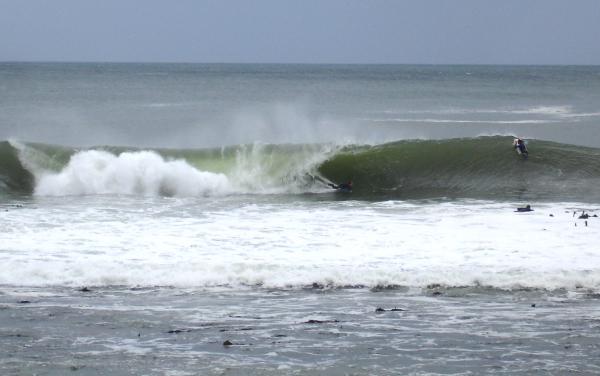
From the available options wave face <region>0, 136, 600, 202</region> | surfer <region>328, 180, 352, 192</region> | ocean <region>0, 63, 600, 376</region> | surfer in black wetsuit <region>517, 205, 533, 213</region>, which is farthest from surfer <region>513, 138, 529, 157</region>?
surfer in black wetsuit <region>517, 205, 533, 213</region>

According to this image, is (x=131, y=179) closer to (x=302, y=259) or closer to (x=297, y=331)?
(x=302, y=259)

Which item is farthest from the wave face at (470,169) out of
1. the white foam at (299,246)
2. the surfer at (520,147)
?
the white foam at (299,246)

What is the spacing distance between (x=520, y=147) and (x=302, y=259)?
40.8 feet

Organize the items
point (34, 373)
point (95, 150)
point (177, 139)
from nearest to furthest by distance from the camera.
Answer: point (34, 373) → point (95, 150) → point (177, 139)

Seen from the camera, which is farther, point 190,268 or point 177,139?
point 177,139

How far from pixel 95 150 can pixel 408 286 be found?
14577 mm

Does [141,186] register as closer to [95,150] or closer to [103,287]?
[95,150]

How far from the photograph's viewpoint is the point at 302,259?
13656 mm

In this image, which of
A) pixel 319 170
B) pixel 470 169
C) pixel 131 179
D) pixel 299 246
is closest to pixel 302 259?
pixel 299 246

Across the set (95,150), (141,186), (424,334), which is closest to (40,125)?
(95,150)

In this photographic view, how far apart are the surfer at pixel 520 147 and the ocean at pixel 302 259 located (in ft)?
1.29

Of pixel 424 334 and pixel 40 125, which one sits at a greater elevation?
pixel 40 125

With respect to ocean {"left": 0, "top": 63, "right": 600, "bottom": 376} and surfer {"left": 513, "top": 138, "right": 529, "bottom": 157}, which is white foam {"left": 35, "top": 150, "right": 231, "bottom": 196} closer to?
ocean {"left": 0, "top": 63, "right": 600, "bottom": 376}

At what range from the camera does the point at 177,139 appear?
3600 cm
